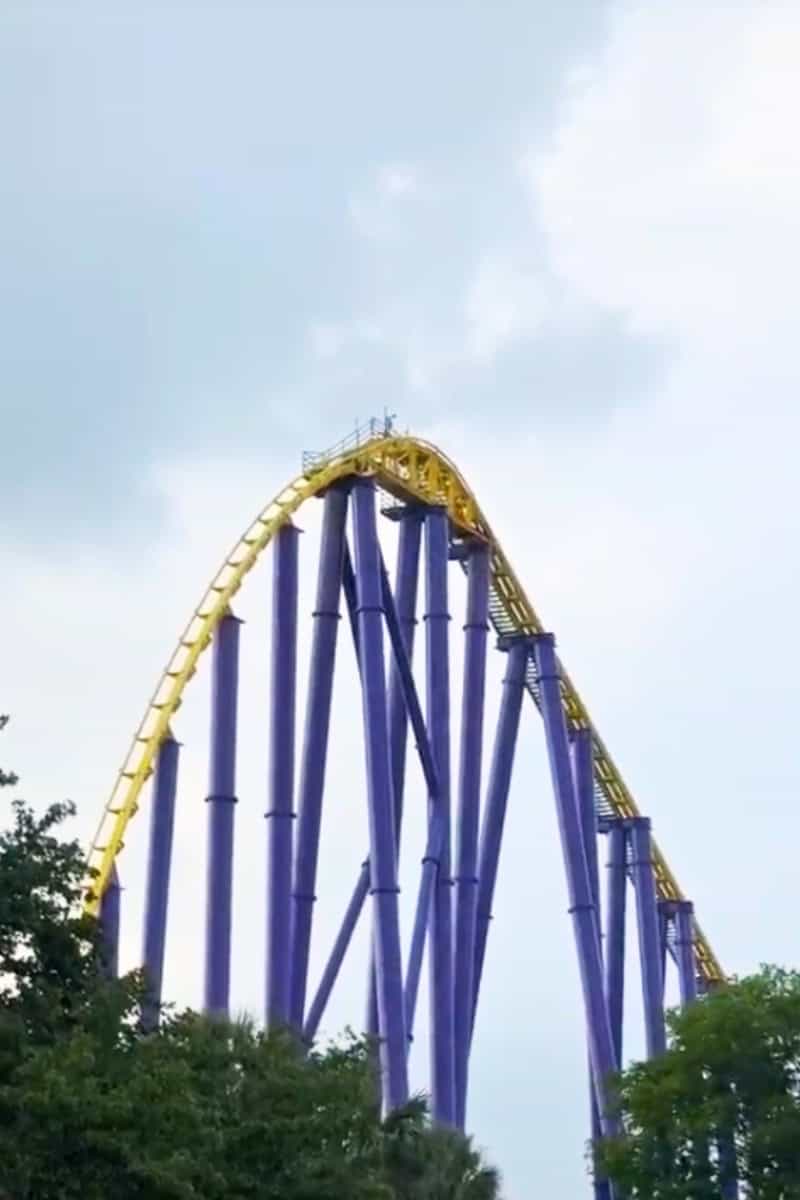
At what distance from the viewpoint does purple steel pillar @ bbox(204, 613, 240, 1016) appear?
84.6ft

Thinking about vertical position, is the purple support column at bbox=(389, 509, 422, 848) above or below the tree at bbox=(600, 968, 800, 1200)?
above

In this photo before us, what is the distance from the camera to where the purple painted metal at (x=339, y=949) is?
2983 centimetres

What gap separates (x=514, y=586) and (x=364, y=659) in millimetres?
6144

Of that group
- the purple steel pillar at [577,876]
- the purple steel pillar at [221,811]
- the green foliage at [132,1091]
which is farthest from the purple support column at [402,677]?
the green foliage at [132,1091]

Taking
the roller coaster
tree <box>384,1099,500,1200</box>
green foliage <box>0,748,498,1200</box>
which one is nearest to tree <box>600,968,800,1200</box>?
the roller coaster

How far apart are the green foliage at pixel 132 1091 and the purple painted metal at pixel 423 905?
31.6ft

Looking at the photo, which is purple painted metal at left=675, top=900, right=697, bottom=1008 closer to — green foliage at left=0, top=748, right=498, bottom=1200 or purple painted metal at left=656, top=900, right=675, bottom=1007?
purple painted metal at left=656, top=900, right=675, bottom=1007

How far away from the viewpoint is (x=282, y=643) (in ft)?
91.0

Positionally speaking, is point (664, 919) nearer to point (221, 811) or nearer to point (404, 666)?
point (404, 666)

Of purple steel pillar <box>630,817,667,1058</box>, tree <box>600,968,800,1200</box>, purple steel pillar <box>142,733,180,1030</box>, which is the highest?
purple steel pillar <box>630,817,667,1058</box>

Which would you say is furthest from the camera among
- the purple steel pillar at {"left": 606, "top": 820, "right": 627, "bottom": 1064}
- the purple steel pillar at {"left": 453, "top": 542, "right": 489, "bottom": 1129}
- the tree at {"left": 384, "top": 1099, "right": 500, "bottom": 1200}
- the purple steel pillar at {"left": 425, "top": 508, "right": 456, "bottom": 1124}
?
the purple steel pillar at {"left": 606, "top": 820, "right": 627, "bottom": 1064}

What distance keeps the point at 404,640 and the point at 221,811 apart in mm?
5135

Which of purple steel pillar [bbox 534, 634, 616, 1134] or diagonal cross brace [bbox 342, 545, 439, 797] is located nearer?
diagonal cross brace [bbox 342, 545, 439, 797]

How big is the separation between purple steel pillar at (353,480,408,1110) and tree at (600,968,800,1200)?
4.14 m
